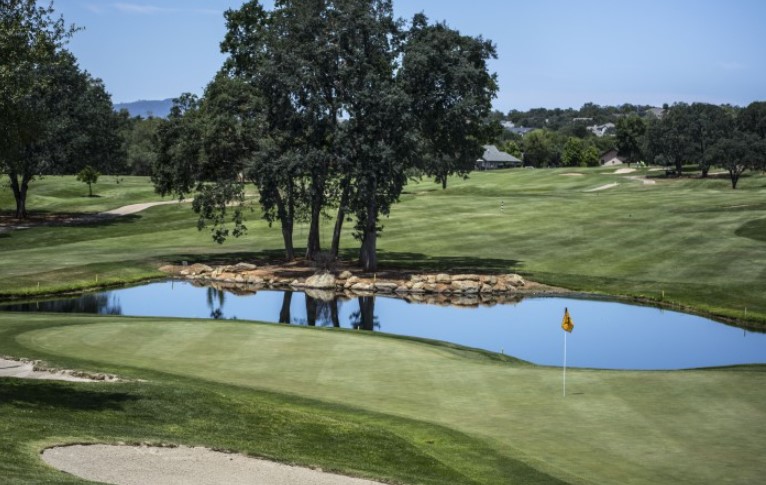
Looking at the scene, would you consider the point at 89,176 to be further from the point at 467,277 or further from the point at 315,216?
the point at 467,277

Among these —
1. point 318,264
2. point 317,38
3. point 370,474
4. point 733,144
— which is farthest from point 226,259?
point 733,144

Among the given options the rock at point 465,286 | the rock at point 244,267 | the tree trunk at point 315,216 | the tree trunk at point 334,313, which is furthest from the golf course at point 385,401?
the tree trunk at point 315,216

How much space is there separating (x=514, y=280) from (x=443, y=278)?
415cm

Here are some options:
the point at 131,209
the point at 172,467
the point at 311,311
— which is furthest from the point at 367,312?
the point at 131,209

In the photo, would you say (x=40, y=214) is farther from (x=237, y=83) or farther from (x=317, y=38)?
(x=317, y=38)

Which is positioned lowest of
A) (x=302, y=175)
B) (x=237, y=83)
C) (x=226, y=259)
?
(x=226, y=259)

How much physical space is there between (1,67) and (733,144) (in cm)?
12070

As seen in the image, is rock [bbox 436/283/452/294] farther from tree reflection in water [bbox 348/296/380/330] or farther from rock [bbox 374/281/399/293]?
tree reflection in water [bbox 348/296/380/330]

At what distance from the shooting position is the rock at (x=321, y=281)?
60.0 m

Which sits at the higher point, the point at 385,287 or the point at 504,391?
the point at 504,391

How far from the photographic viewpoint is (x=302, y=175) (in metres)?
60.4

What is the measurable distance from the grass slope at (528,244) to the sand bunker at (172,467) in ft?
117

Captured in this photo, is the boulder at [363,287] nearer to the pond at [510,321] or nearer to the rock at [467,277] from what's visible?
the pond at [510,321]

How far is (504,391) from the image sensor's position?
26297mm
